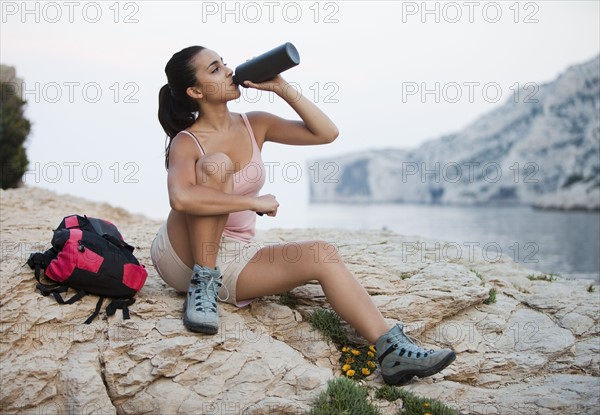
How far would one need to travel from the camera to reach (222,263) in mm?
4668

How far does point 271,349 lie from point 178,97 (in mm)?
2153

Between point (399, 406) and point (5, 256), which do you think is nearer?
point (399, 406)

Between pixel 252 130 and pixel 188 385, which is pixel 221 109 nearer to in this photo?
pixel 252 130

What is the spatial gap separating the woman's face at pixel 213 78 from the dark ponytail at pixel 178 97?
1.9 inches

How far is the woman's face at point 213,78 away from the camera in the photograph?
4621mm

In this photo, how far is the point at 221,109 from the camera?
479 centimetres

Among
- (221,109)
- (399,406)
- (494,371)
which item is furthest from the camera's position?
(494,371)

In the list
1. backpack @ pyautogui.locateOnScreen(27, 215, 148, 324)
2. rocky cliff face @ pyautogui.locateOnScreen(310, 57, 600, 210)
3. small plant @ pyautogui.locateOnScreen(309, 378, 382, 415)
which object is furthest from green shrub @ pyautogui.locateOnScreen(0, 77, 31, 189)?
rocky cliff face @ pyautogui.locateOnScreen(310, 57, 600, 210)

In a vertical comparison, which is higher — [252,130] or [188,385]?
[252,130]

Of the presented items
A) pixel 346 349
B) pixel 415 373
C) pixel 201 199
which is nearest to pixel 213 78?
pixel 201 199

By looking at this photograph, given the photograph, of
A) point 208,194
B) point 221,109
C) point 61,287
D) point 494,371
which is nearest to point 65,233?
point 61,287

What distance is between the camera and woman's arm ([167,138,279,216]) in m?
4.19

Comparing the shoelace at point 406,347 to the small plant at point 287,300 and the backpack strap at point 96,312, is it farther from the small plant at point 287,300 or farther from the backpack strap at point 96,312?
the backpack strap at point 96,312

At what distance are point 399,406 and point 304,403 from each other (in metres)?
0.72
